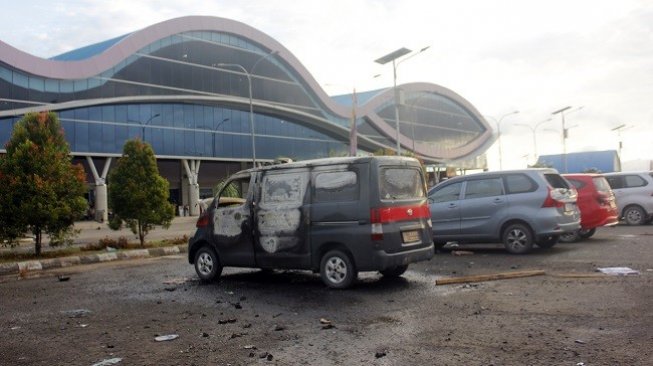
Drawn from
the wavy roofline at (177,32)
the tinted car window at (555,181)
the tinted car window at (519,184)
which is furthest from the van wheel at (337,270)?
the wavy roofline at (177,32)

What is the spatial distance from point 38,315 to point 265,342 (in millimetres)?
3433

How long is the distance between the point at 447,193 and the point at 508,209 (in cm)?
144

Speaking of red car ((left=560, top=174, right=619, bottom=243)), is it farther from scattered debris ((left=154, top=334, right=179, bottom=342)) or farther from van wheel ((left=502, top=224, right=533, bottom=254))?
scattered debris ((left=154, top=334, right=179, bottom=342))

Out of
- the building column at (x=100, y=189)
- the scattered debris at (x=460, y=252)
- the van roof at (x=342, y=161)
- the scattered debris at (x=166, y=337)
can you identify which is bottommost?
the scattered debris at (x=166, y=337)

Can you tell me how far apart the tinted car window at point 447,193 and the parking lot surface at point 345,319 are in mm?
2270

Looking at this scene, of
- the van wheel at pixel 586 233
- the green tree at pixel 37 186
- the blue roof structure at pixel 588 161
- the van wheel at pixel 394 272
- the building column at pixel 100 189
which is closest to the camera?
the van wheel at pixel 394 272

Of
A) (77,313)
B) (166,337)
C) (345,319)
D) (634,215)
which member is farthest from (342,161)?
(634,215)

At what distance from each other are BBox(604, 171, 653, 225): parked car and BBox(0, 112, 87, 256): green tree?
1541 cm

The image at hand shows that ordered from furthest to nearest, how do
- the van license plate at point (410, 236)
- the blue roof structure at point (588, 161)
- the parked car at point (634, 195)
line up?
the blue roof structure at point (588, 161) < the parked car at point (634, 195) < the van license plate at point (410, 236)

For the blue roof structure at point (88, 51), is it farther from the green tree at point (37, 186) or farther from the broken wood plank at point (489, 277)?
the broken wood plank at point (489, 277)

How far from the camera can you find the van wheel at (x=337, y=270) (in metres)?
7.84

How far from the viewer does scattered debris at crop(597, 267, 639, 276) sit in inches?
317

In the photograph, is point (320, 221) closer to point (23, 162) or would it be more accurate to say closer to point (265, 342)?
point (265, 342)

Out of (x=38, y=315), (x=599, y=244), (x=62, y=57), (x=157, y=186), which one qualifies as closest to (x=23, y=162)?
(x=157, y=186)
